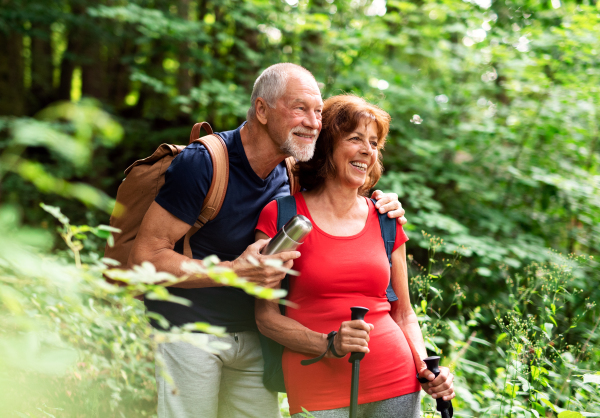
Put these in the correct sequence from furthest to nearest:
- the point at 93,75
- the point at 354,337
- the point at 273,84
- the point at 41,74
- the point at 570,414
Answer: the point at 41,74, the point at 93,75, the point at 273,84, the point at 570,414, the point at 354,337

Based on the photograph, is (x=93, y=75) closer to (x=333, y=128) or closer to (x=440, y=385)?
(x=333, y=128)

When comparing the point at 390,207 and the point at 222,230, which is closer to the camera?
the point at 222,230

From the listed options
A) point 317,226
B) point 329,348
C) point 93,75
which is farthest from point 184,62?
point 329,348

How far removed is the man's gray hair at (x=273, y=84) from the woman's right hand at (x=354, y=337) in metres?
1.16

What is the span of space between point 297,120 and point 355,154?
0.34 metres

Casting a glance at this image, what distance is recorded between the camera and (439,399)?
6.25 ft

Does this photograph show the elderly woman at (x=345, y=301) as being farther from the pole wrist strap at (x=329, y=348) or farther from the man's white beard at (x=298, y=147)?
the man's white beard at (x=298, y=147)

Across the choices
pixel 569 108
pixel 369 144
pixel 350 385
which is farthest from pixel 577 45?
pixel 350 385

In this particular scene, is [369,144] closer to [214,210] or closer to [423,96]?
[214,210]

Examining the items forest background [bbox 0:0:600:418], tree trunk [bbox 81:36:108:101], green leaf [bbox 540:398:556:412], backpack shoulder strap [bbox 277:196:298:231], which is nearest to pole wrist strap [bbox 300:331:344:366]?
backpack shoulder strap [bbox 277:196:298:231]

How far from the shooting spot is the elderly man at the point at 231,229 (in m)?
1.98

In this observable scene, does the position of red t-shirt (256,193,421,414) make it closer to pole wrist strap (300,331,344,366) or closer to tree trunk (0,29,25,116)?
pole wrist strap (300,331,344,366)

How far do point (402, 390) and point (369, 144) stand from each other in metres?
1.17

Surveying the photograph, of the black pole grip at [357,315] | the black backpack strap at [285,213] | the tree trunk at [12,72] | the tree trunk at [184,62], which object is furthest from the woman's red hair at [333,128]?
the tree trunk at [12,72]
